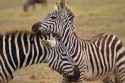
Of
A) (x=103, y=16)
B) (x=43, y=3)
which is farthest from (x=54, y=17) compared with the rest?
(x=43, y=3)

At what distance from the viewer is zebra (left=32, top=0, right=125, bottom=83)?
9484 mm

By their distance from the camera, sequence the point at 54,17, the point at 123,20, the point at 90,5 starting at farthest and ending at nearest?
the point at 90,5
the point at 123,20
the point at 54,17

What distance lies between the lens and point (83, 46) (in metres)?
9.73

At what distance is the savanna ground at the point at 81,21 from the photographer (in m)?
13.0

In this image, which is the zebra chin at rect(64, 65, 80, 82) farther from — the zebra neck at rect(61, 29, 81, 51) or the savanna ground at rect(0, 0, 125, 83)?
the savanna ground at rect(0, 0, 125, 83)

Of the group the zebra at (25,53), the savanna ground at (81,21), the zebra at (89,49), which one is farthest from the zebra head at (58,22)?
the savanna ground at (81,21)

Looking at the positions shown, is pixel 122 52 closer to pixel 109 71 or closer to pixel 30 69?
pixel 109 71

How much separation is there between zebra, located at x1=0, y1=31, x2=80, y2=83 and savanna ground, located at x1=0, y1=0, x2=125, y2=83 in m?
4.00

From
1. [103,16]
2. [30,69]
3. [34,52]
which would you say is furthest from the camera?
[103,16]

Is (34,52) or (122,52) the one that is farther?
(122,52)

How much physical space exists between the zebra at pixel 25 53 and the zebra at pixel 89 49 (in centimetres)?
101

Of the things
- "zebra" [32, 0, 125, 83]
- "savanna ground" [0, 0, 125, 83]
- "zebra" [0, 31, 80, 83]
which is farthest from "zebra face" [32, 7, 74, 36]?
"savanna ground" [0, 0, 125, 83]

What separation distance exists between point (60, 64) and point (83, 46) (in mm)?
1621

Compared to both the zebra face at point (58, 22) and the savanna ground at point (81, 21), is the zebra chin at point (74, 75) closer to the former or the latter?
the zebra face at point (58, 22)
